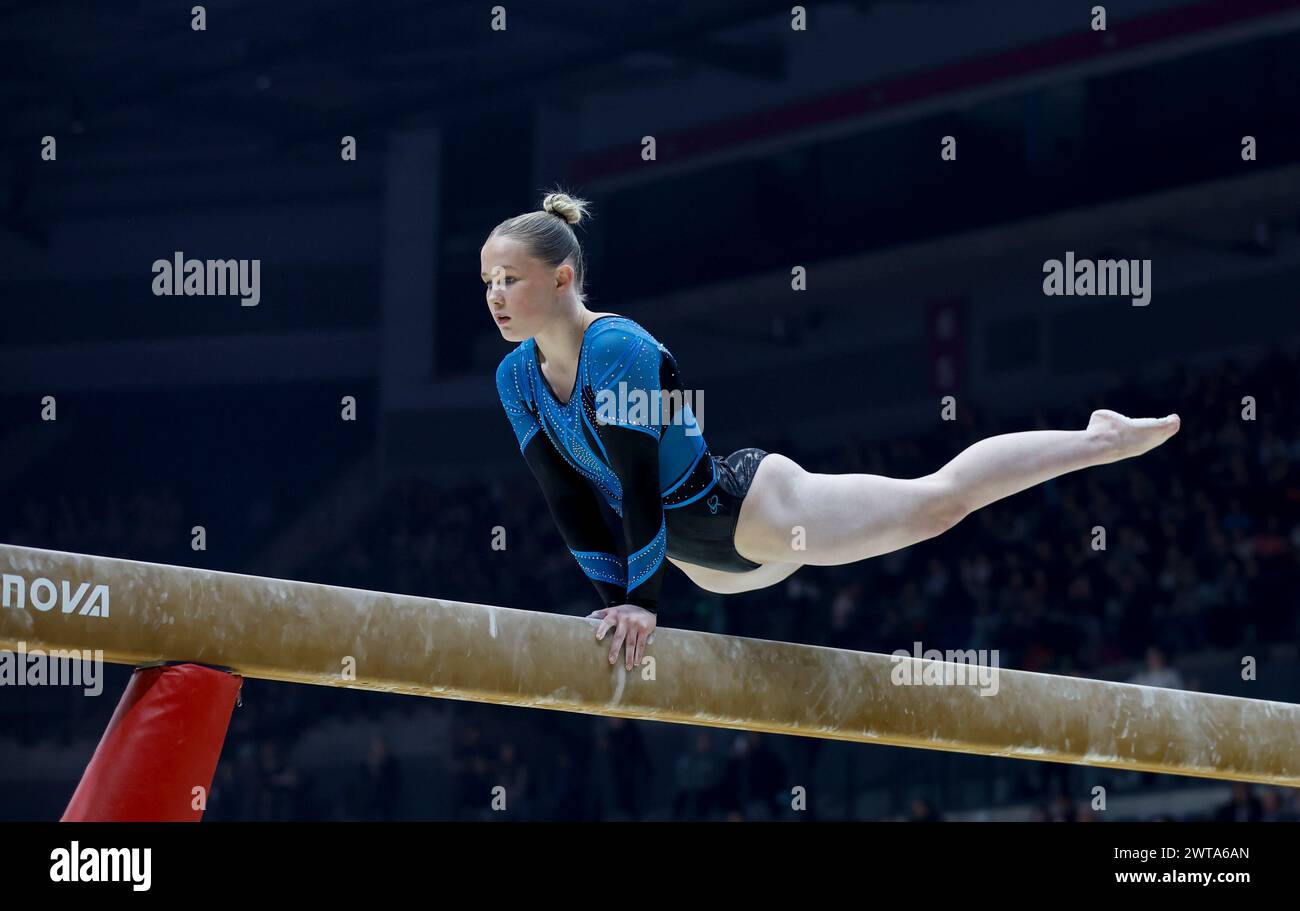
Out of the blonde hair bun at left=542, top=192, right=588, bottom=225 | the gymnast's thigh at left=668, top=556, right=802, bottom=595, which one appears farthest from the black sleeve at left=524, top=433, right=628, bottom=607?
the blonde hair bun at left=542, top=192, right=588, bottom=225

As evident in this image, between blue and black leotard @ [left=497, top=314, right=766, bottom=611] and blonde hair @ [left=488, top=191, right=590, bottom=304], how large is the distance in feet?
0.48

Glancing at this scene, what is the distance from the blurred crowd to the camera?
9383mm

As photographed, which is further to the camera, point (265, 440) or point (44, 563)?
point (265, 440)

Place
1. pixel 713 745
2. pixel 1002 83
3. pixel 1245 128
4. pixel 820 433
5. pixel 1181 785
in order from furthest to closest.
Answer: pixel 820 433
pixel 1002 83
pixel 1245 128
pixel 713 745
pixel 1181 785

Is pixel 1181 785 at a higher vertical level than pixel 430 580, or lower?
lower

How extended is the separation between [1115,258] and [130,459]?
29.7 feet

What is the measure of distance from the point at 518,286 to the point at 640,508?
0.52 metres

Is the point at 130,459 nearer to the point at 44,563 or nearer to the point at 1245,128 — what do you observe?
the point at 1245,128

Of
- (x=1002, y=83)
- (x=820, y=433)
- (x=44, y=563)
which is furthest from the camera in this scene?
(x=820, y=433)

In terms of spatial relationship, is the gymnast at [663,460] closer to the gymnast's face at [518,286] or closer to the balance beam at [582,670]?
the gymnast's face at [518,286]

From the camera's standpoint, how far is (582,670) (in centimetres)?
285

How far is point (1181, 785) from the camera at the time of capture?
8734 mm

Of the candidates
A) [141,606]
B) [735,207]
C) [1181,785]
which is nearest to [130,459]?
[735,207]

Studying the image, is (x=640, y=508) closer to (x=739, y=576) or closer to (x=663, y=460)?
(x=663, y=460)
